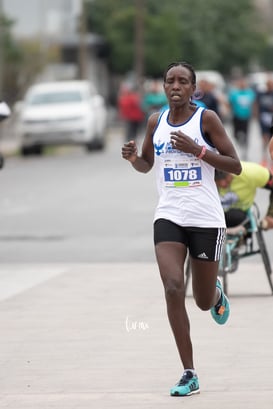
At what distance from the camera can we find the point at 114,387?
7.92 m

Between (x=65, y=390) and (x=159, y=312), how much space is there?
3.08m

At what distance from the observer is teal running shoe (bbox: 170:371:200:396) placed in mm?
7586

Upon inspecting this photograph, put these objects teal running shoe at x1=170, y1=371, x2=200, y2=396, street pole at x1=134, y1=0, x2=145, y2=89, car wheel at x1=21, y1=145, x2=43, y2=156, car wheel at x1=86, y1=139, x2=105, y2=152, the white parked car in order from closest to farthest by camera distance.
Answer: teal running shoe at x1=170, y1=371, x2=200, y2=396 → the white parked car → car wheel at x1=21, y1=145, x2=43, y2=156 → car wheel at x1=86, y1=139, x2=105, y2=152 → street pole at x1=134, y1=0, x2=145, y2=89

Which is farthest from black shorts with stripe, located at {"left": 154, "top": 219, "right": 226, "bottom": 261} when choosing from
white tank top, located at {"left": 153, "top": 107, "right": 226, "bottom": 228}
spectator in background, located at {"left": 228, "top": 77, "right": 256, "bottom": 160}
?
spectator in background, located at {"left": 228, "top": 77, "right": 256, "bottom": 160}

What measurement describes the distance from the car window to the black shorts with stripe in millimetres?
28246

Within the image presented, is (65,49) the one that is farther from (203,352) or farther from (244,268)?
(203,352)

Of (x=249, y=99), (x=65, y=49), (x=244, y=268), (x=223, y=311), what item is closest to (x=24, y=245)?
(x=244, y=268)

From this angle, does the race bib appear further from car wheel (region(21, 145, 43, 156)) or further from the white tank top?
car wheel (region(21, 145, 43, 156))

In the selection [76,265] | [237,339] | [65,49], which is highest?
[237,339]

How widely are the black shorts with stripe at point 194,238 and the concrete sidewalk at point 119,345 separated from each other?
74 centimetres

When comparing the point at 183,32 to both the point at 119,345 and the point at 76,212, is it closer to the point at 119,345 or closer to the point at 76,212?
the point at 76,212

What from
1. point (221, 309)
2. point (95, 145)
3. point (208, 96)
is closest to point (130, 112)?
point (95, 145)

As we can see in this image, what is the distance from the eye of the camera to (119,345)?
9406mm

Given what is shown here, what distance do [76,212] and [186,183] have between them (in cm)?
1229
